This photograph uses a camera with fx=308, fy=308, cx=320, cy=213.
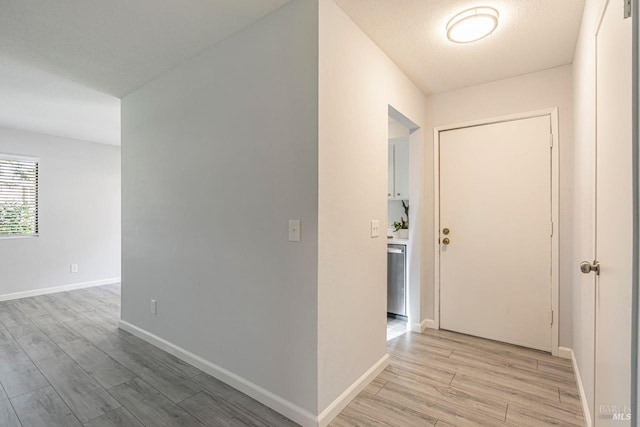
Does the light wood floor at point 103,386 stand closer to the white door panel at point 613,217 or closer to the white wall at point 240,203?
the white wall at point 240,203

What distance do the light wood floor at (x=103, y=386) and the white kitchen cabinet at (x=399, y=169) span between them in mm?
2686

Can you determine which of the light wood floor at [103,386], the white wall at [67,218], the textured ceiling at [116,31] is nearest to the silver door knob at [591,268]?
the light wood floor at [103,386]

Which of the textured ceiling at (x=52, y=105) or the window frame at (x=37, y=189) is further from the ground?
the textured ceiling at (x=52, y=105)

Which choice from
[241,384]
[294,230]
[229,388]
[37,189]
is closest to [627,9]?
[294,230]

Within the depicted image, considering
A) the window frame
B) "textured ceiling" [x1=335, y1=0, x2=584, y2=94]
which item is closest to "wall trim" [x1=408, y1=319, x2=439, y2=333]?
"textured ceiling" [x1=335, y1=0, x2=584, y2=94]

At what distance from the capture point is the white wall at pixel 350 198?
1768 millimetres

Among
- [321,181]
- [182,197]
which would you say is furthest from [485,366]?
[182,197]

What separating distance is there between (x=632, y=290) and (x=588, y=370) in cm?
125

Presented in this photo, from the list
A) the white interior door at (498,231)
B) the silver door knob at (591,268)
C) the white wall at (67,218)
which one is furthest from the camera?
the white wall at (67,218)

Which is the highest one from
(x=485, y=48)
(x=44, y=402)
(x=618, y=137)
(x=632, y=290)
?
(x=485, y=48)

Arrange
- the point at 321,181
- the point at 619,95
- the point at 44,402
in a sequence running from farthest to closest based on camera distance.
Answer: the point at 44,402 < the point at 321,181 < the point at 619,95

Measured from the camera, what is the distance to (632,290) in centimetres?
90

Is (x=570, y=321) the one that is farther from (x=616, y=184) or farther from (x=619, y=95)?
(x=619, y=95)

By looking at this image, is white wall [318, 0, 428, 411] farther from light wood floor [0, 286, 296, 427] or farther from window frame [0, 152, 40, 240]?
window frame [0, 152, 40, 240]
